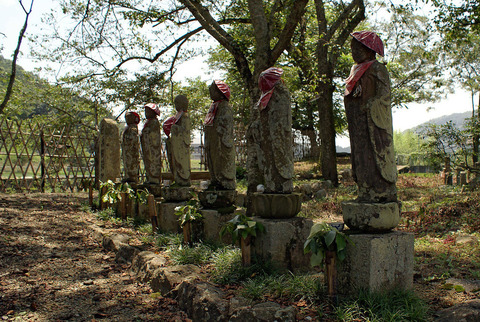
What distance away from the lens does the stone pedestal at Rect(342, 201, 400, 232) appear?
3092 millimetres

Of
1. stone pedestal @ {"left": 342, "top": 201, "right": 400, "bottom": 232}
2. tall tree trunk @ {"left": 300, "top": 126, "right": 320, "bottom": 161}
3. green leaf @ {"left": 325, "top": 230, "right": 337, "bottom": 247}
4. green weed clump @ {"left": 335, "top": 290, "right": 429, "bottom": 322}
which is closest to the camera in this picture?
green weed clump @ {"left": 335, "top": 290, "right": 429, "bottom": 322}

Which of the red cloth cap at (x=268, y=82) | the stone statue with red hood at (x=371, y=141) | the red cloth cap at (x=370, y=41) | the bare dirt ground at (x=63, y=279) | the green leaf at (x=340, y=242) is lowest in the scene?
the bare dirt ground at (x=63, y=279)

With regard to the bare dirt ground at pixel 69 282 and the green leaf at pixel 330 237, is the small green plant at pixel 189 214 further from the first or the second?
the green leaf at pixel 330 237

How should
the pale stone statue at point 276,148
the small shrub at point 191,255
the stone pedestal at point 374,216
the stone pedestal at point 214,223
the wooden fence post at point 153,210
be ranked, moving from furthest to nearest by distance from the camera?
the wooden fence post at point 153,210 < the stone pedestal at point 214,223 < the small shrub at point 191,255 < the pale stone statue at point 276,148 < the stone pedestal at point 374,216

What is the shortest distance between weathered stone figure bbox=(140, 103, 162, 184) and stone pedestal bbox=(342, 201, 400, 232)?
4902mm

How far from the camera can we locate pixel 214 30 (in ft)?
26.6

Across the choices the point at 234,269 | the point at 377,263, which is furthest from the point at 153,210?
the point at 377,263

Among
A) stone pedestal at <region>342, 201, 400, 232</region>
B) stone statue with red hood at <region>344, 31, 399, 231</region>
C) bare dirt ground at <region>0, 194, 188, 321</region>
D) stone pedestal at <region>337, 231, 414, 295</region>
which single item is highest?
stone statue with red hood at <region>344, 31, 399, 231</region>

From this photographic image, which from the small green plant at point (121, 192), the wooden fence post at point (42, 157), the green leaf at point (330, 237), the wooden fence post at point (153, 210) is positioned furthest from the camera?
the wooden fence post at point (42, 157)

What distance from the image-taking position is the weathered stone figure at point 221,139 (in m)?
5.25

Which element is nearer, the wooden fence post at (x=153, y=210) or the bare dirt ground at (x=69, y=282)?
the bare dirt ground at (x=69, y=282)

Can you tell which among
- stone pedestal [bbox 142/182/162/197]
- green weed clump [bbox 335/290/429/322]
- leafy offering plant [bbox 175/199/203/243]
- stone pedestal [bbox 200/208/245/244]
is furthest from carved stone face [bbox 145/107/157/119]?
green weed clump [bbox 335/290/429/322]

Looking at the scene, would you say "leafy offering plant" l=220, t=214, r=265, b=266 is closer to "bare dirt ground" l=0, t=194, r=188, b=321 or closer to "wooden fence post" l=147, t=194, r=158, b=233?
"bare dirt ground" l=0, t=194, r=188, b=321

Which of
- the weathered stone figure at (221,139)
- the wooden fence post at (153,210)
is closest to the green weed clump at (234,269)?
the weathered stone figure at (221,139)
